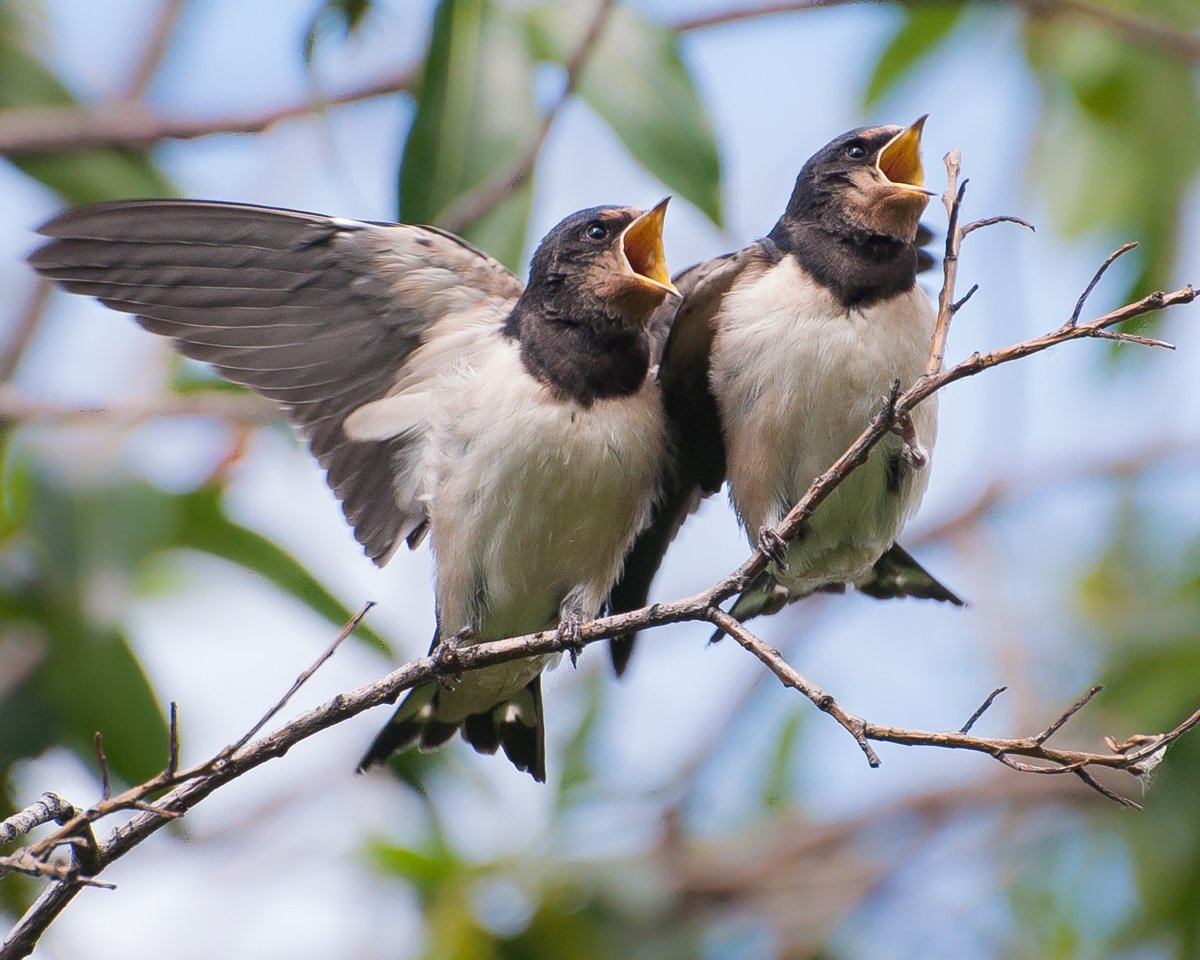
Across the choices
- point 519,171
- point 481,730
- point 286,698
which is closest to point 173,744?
point 286,698

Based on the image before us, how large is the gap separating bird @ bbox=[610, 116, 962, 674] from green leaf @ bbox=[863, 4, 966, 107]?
9.97 feet

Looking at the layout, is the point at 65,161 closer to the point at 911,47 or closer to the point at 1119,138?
the point at 911,47

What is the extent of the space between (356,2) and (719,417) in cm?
158

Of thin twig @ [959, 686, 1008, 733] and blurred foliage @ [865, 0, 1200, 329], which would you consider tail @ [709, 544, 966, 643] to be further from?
blurred foliage @ [865, 0, 1200, 329]

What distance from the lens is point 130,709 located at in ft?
17.3

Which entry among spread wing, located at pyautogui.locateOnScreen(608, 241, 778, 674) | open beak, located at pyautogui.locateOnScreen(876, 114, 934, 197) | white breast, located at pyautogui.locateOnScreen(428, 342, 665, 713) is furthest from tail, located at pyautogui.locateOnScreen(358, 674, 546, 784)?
open beak, located at pyautogui.locateOnScreen(876, 114, 934, 197)

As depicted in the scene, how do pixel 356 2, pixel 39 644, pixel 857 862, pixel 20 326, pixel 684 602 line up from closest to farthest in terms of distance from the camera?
pixel 684 602 → pixel 356 2 → pixel 39 644 → pixel 20 326 → pixel 857 862

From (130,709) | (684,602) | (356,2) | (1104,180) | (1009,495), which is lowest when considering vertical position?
(1009,495)

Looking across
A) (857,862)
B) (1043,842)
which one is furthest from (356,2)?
(1043,842)

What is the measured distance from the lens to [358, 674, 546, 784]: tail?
14.8 feet

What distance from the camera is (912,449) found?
3.61 metres

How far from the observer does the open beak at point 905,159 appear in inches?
151

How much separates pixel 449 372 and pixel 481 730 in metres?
1.16

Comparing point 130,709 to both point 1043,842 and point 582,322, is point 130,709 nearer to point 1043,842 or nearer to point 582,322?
point 582,322
